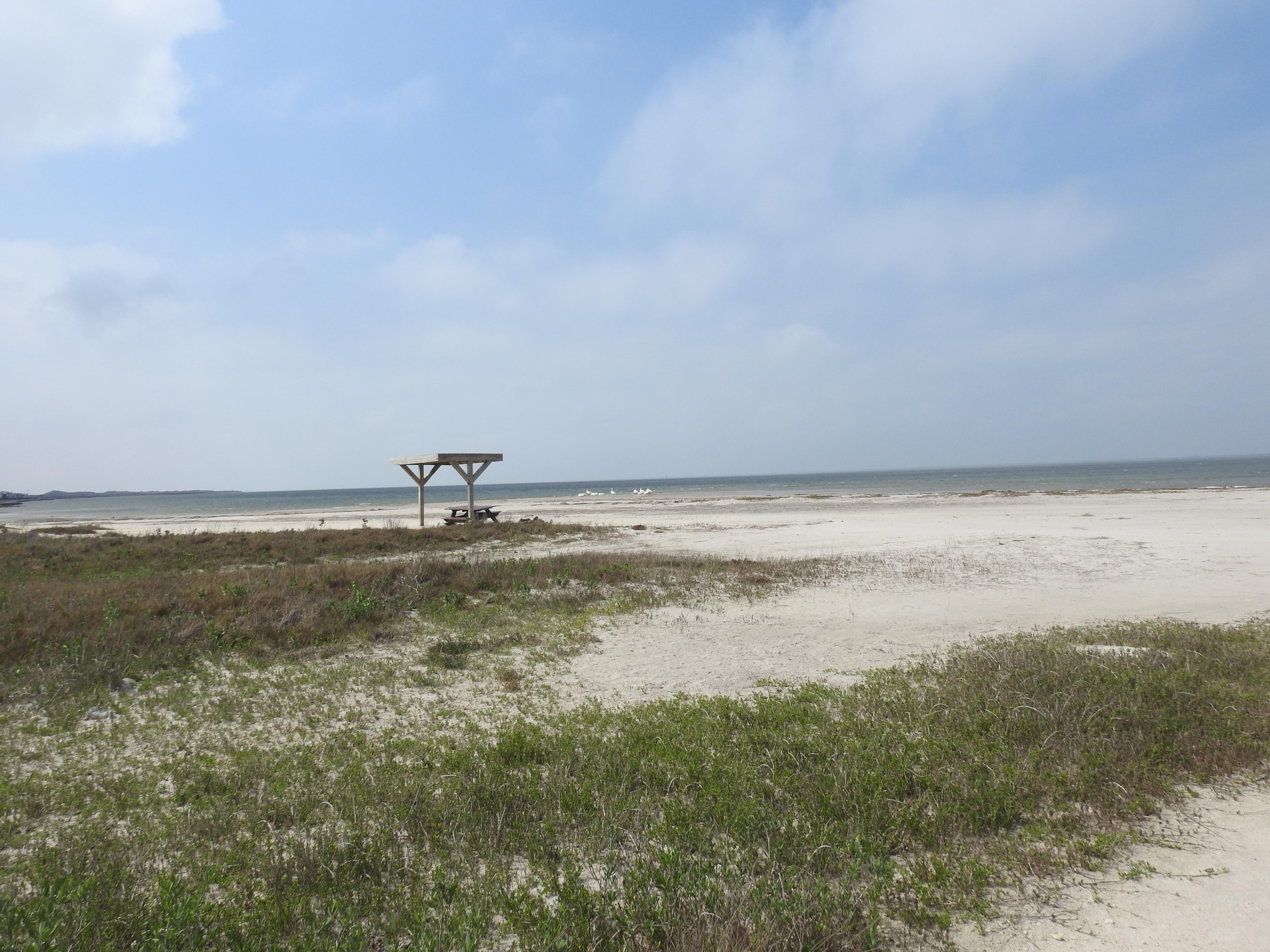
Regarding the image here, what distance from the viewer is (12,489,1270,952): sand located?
363cm

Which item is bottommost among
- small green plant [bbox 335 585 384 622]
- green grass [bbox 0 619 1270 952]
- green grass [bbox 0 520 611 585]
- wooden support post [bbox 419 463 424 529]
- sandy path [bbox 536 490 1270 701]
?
sandy path [bbox 536 490 1270 701]

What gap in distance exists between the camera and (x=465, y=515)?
3250 centimetres

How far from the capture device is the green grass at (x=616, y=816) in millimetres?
3486

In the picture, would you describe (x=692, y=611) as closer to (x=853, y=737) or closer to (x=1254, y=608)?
(x=853, y=737)

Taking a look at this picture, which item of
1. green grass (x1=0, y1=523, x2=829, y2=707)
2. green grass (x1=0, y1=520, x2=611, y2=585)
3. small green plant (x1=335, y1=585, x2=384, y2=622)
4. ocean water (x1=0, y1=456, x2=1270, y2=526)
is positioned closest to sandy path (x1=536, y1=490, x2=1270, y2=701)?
green grass (x1=0, y1=523, x2=829, y2=707)

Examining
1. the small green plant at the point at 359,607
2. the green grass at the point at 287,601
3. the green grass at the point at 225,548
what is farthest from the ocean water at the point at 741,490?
the small green plant at the point at 359,607

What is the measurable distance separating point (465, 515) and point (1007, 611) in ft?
84.9

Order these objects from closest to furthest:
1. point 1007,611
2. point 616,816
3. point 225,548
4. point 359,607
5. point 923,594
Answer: point 616,816, point 359,607, point 1007,611, point 923,594, point 225,548

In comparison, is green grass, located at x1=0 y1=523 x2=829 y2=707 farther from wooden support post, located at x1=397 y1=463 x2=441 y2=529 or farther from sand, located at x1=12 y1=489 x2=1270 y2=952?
wooden support post, located at x1=397 y1=463 x2=441 y2=529

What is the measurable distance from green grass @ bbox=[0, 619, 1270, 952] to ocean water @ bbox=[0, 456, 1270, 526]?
58.5 meters

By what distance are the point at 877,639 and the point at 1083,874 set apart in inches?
250

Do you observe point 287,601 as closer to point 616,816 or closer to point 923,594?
point 616,816

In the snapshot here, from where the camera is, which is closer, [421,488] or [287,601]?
[287,601]

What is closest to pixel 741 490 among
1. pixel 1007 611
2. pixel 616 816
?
pixel 1007 611
